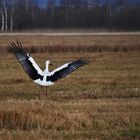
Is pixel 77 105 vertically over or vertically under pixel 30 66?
under

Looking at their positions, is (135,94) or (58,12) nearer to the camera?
(135,94)

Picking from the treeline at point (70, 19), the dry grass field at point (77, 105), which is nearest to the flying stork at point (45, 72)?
the dry grass field at point (77, 105)

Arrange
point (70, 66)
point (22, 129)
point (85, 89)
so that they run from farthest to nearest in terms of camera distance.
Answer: point (85, 89) < point (70, 66) < point (22, 129)

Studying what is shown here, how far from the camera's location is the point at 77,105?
507 inches

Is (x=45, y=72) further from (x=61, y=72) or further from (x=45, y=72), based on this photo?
(x=61, y=72)

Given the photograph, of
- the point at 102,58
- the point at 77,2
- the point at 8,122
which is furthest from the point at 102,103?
the point at 77,2

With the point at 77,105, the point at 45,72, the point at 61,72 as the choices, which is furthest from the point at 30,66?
the point at 77,105

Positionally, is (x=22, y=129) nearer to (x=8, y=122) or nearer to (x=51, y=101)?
(x=8, y=122)

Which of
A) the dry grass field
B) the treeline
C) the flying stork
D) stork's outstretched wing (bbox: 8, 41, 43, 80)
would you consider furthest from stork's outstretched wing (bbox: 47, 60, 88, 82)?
the treeline

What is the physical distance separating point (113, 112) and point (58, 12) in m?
58.1

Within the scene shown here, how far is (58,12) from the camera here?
229 ft

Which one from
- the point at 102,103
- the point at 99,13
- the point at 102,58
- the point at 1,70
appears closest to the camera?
the point at 102,103

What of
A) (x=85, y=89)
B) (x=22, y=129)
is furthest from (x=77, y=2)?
(x=22, y=129)

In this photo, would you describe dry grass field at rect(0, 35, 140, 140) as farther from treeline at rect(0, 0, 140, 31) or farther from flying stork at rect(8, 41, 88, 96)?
treeline at rect(0, 0, 140, 31)
